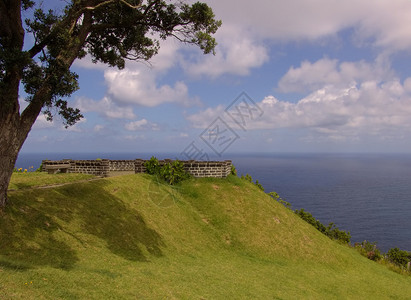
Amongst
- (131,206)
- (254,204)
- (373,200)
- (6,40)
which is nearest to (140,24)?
(6,40)

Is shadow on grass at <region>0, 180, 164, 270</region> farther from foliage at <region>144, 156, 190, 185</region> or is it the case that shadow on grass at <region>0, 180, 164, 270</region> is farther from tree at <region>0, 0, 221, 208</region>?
foliage at <region>144, 156, 190, 185</region>

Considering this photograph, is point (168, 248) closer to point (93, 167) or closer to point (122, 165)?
point (93, 167)

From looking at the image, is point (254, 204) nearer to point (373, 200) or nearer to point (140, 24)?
point (140, 24)

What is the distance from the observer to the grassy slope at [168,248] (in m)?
10.1

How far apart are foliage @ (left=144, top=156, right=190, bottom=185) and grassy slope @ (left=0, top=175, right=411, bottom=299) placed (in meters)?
1.19

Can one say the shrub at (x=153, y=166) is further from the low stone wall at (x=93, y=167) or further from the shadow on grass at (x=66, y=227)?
the shadow on grass at (x=66, y=227)

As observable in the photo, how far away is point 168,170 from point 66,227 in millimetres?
12908

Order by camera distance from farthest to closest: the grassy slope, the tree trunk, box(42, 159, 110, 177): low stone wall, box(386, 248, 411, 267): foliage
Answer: box(386, 248, 411, 267): foliage → box(42, 159, 110, 177): low stone wall → the tree trunk → the grassy slope

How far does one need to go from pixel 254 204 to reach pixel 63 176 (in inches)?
650

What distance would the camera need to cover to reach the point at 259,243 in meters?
20.9

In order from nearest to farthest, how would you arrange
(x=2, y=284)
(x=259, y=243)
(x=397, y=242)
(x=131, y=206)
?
1. (x=2, y=284)
2. (x=131, y=206)
3. (x=259, y=243)
4. (x=397, y=242)

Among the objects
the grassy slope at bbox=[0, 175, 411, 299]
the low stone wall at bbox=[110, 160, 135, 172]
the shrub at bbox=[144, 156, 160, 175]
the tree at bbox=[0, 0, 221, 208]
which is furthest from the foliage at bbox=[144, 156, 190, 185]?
the tree at bbox=[0, 0, 221, 208]

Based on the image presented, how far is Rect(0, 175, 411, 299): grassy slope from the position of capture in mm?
10055

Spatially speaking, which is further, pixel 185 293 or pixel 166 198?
pixel 166 198
